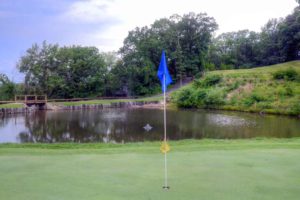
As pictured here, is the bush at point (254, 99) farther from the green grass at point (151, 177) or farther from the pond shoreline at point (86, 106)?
the green grass at point (151, 177)

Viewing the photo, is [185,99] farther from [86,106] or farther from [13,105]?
[13,105]

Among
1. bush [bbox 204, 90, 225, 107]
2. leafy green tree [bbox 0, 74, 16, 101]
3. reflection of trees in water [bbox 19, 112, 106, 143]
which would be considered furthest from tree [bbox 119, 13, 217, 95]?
reflection of trees in water [bbox 19, 112, 106, 143]

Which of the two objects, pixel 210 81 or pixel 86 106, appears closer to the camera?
pixel 86 106

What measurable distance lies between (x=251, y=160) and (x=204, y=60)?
51620mm

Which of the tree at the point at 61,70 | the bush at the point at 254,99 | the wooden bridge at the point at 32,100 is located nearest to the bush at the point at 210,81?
the bush at the point at 254,99

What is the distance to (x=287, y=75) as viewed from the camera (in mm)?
36188

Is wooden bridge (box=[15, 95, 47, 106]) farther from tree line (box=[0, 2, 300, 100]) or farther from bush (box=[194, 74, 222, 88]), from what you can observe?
bush (box=[194, 74, 222, 88])

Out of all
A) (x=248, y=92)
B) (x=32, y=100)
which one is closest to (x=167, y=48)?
(x=248, y=92)

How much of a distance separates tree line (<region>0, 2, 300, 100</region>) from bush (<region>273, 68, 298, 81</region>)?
37.9 feet

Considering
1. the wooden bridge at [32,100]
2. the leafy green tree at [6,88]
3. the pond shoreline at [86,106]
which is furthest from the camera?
the leafy green tree at [6,88]

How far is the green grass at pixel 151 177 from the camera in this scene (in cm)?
353

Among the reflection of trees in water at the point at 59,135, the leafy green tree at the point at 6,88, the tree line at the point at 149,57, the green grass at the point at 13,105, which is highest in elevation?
the tree line at the point at 149,57

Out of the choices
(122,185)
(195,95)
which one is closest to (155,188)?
(122,185)

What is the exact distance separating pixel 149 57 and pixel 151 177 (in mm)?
47399
